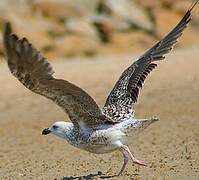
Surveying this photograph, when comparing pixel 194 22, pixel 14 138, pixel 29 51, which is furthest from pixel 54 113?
pixel 194 22

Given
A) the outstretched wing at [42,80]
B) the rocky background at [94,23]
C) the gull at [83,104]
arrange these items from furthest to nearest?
the rocky background at [94,23], the gull at [83,104], the outstretched wing at [42,80]

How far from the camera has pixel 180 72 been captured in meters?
19.4

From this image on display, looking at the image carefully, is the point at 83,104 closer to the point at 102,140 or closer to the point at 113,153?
the point at 102,140

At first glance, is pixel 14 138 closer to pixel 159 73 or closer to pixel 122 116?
pixel 122 116

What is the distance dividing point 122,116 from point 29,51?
1.57 m

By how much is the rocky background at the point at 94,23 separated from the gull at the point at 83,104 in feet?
53.2

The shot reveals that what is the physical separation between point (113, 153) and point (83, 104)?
2272mm

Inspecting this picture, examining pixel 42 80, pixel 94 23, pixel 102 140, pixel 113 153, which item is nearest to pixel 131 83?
pixel 102 140

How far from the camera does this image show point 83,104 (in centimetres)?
812

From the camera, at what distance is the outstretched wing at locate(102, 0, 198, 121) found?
8758mm

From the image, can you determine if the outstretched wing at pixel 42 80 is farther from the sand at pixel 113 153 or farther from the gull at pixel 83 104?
the sand at pixel 113 153

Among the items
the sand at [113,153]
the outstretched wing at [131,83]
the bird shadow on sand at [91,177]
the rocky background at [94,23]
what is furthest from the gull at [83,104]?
the rocky background at [94,23]

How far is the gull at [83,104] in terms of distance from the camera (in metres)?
7.59

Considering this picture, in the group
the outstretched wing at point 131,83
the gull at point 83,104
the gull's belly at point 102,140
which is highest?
the outstretched wing at point 131,83
